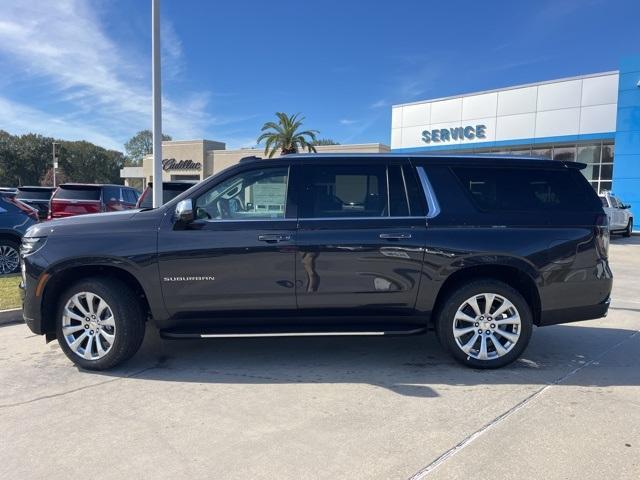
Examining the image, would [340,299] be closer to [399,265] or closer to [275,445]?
[399,265]

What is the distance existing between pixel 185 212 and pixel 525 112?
2585cm

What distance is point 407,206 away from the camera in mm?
4574

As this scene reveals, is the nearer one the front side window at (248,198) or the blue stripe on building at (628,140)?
the front side window at (248,198)

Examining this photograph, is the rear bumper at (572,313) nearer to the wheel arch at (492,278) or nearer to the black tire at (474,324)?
the wheel arch at (492,278)

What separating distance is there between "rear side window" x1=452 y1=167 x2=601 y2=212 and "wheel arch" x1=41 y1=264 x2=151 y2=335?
3.17 meters

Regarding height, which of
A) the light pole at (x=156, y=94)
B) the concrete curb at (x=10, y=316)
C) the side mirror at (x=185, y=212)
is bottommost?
the concrete curb at (x=10, y=316)

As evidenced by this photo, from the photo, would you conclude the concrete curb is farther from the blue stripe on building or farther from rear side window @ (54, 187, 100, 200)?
the blue stripe on building

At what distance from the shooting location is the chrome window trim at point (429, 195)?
4547 mm

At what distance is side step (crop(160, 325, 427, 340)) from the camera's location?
14.4ft

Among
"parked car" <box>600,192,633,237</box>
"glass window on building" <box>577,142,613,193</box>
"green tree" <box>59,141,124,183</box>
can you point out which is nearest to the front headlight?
"parked car" <box>600,192,633,237</box>

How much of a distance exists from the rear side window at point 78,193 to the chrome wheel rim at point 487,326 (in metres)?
11.3

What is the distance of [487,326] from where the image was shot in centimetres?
457

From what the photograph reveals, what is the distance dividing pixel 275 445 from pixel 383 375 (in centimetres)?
151

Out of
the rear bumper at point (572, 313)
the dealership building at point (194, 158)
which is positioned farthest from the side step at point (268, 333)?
the dealership building at point (194, 158)
